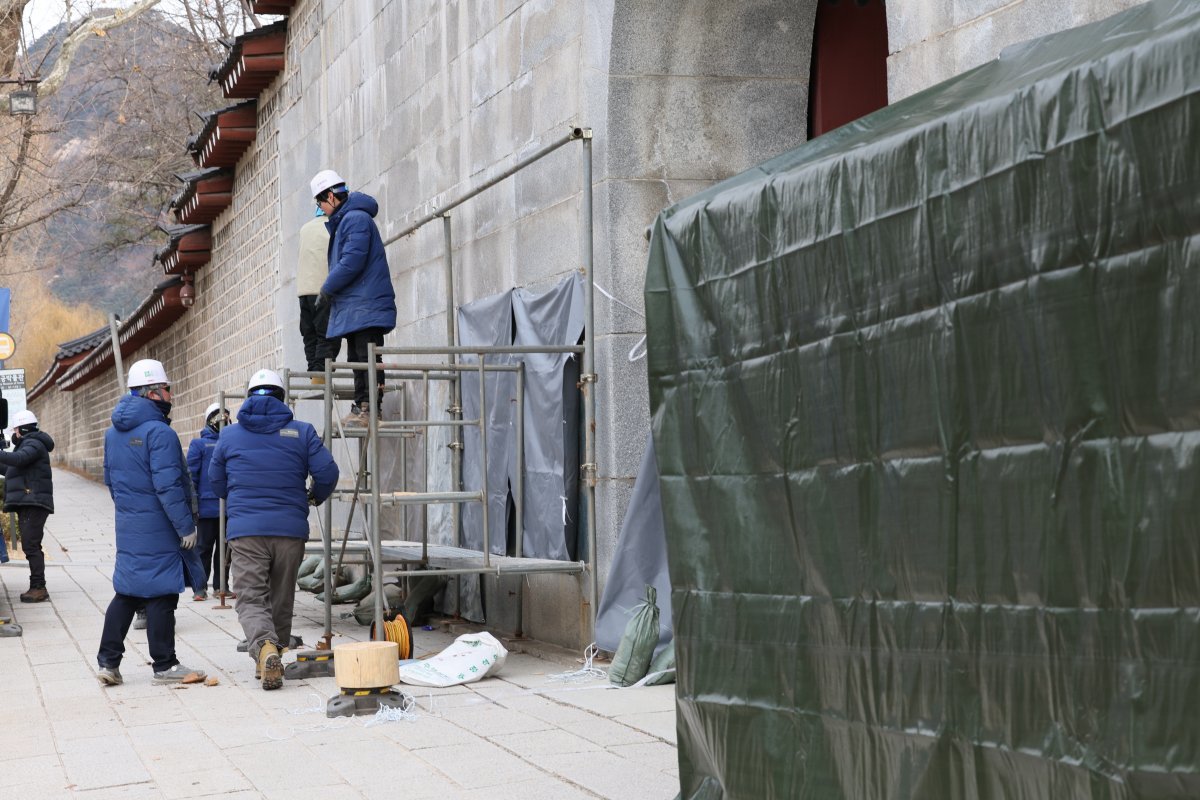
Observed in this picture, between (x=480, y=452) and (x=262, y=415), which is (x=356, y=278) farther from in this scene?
(x=480, y=452)

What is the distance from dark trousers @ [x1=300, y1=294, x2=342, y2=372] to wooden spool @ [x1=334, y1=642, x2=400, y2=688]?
11.7ft

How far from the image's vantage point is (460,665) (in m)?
8.19

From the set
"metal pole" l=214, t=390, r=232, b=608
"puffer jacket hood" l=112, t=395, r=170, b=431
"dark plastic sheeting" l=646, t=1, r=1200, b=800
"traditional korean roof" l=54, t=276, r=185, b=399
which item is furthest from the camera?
"traditional korean roof" l=54, t=276, r=185, b=399

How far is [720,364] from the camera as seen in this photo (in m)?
4.66

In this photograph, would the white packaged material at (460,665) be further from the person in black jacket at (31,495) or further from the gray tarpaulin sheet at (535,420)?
the person in black jacket at (31,495)

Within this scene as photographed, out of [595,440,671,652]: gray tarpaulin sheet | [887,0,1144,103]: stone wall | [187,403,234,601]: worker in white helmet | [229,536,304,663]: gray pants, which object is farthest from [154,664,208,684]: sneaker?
[887,0,1144,103]: stone wall

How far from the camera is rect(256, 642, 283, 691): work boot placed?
8.07 meters

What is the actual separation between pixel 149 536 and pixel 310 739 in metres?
2.29

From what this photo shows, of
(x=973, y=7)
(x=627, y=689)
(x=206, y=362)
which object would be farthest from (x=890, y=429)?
(x=206, y=362)

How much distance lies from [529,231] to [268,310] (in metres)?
9.11

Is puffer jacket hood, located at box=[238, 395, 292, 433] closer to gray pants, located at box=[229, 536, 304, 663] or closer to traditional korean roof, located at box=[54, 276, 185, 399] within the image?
gray pants, located at box=[229, 536, 304, 663]

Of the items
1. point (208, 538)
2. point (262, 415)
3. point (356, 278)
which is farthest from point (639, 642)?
point (208, 538)

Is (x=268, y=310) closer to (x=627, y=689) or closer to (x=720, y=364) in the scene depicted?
(x=627, y=689)

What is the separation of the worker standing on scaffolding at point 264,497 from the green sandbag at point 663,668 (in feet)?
7.31
